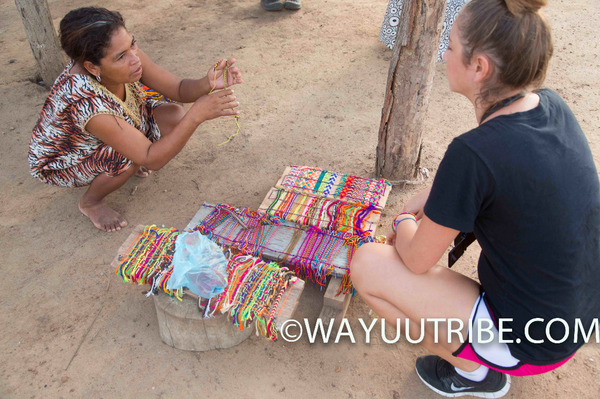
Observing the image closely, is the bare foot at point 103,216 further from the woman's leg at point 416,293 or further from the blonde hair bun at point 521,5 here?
the blonde hair bun at point 521,5

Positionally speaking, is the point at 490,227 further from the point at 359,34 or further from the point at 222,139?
the point at 359,34

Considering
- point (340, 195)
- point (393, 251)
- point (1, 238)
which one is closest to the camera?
point (393, 251)

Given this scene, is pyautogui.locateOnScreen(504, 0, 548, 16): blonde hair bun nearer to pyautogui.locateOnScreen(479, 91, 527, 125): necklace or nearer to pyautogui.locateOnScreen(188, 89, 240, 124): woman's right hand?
pyautogui.locateOnScreen(479, 91, 527, 125): necklace

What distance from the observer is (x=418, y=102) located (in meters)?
2.69

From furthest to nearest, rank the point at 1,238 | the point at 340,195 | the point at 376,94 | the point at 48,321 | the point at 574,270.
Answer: the point at 376,94
the point at 1,238
the point at 340,195
the point at 48,321
the point at 574,270

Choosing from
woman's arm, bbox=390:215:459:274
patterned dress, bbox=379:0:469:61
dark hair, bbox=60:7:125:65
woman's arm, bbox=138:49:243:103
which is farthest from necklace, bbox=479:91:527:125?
patterned dress, bbox=379:0:469:61

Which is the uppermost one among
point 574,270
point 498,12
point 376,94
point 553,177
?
point 498,12

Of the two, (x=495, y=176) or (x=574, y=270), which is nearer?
(x=495, y=176)

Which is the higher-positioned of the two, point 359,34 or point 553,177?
point 553,177

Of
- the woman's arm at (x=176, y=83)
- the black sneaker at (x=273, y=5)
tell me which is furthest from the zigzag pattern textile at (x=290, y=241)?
the black sneaker at (x=273, y=5)

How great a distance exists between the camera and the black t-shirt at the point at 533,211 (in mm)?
1302

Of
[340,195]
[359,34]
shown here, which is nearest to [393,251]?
[340,195]

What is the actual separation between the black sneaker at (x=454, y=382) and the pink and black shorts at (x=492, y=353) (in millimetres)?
233

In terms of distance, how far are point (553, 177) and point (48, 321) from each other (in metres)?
2.41
